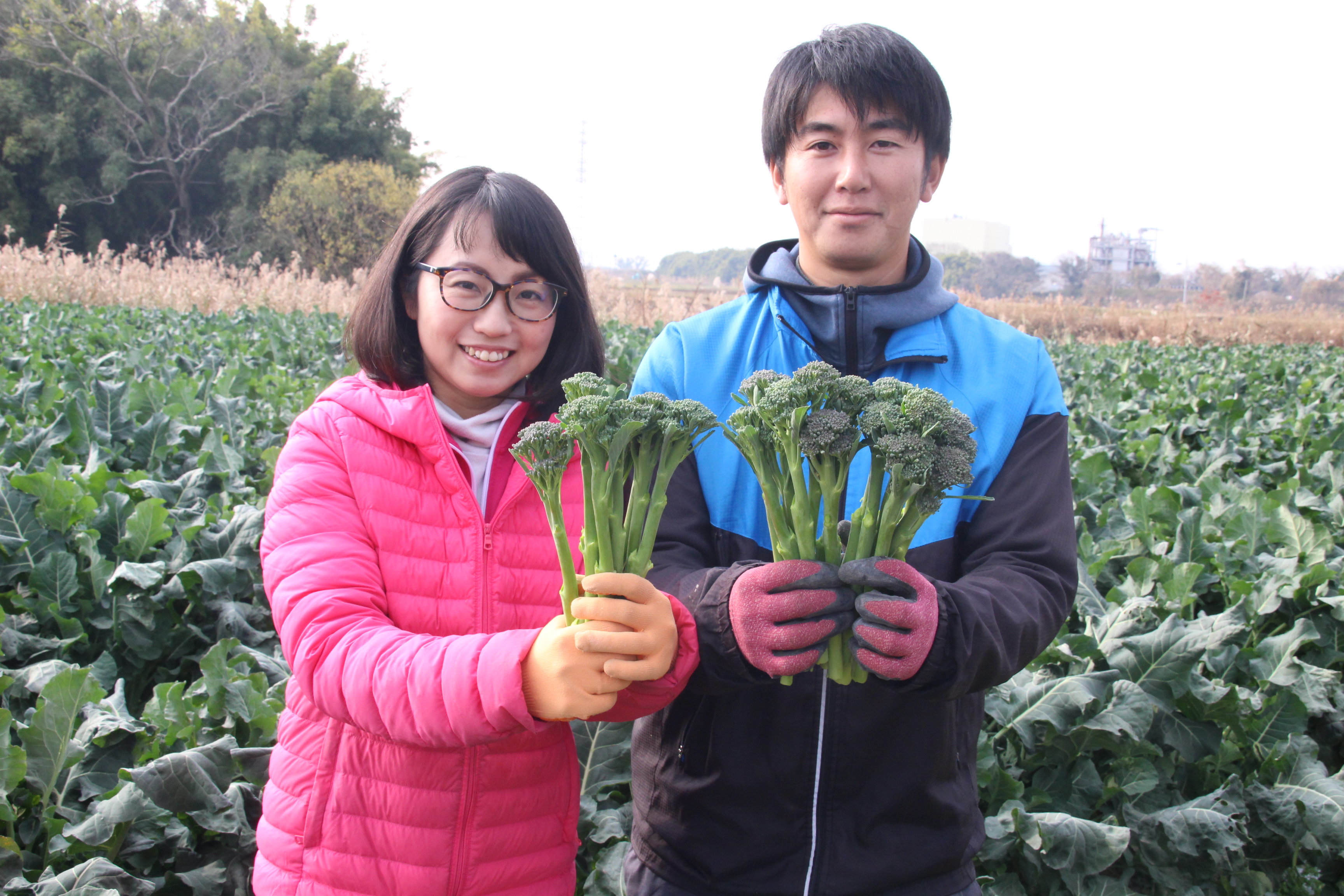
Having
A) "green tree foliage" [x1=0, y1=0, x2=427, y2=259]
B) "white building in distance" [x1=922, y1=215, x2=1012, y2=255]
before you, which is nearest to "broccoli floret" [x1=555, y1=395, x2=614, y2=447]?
"green tree foliage" [x1=0, y1=0, x2=427, y2=259]

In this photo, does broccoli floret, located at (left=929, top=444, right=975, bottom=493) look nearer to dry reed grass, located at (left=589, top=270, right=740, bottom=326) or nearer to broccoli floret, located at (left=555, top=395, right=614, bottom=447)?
broccoli floret, located at (left=555, top=395, right=614, bottom=447)

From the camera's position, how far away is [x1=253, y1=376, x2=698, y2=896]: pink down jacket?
1.68 metres

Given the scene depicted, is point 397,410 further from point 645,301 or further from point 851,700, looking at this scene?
point 645,301

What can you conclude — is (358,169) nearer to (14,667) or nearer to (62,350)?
(62,350)

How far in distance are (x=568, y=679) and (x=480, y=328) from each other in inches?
33.0

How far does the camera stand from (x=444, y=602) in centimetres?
190

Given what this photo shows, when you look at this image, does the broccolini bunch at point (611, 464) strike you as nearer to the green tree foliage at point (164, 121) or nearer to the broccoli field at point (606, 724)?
the broccoli field at point (606, 724)

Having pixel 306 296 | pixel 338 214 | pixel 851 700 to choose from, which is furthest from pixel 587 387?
pixel 338 214

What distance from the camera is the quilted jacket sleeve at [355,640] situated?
155 centimetres

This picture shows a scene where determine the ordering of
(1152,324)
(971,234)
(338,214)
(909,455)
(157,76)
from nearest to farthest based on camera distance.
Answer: (909,455)
(1152,324)
(338,214)
(157,76)
(971,234)

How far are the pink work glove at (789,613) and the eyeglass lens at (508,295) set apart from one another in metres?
0.84

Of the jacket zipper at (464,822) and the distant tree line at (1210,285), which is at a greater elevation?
the distant tree line at (1210,285)

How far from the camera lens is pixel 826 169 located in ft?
6.40

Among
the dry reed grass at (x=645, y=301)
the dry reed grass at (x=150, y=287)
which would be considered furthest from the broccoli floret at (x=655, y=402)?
the dry reed grass at (x=150, y=287)
